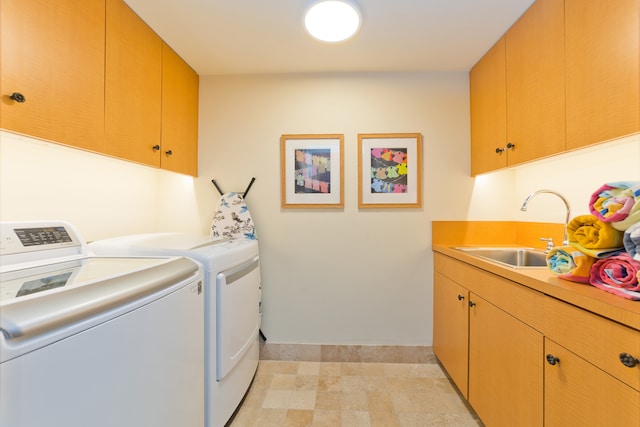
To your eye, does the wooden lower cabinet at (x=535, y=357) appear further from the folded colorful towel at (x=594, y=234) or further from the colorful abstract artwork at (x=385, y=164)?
the colorful abstract artwork at (x=385, y=164)

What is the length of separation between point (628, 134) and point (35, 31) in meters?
2.16

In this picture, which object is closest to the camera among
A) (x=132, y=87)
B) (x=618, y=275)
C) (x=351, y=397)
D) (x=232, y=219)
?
(x=618, y=275)

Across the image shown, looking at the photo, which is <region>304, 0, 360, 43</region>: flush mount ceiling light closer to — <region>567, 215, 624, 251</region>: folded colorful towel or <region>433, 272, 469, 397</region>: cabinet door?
<region>567, 215, 624, 251</region>: folded colorful towel

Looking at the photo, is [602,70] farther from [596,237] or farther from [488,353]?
[488,353]

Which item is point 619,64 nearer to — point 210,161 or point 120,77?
point 120,77

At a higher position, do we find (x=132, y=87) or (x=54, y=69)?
(x=132, y=87)

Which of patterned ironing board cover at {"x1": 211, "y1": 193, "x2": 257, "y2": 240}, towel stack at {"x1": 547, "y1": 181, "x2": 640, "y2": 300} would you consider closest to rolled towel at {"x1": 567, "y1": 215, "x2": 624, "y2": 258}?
towel stack at {"x1": 547, "y1": 181, "x2": 640, "y2": 300}

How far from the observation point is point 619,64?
98cm

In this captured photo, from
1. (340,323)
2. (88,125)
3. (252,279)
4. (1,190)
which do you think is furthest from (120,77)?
(340,323)

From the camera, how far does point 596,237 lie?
87 cm

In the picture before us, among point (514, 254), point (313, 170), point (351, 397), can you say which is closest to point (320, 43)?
point (313, 170)

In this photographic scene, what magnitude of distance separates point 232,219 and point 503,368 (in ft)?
5.95

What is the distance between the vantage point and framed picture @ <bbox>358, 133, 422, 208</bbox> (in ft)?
6.89

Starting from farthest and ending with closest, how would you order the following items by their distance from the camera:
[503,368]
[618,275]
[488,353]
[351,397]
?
1. [351,397]
2. [488,353]
3. [503,368]
4. [618,275]
